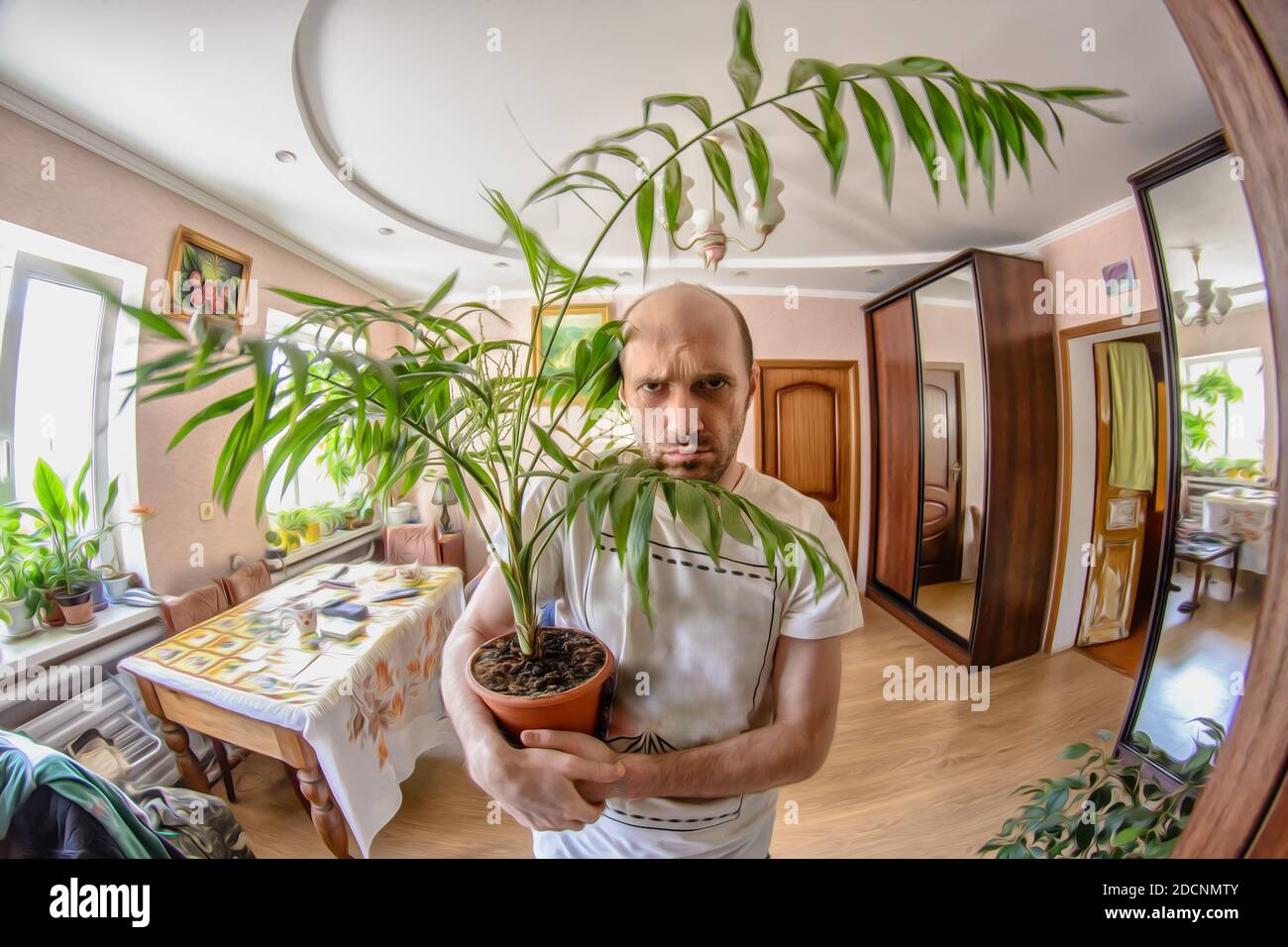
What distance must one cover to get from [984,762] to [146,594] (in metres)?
0.93

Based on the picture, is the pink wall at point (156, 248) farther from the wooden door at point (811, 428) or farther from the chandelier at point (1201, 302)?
the chandelier at point (1201, 302)

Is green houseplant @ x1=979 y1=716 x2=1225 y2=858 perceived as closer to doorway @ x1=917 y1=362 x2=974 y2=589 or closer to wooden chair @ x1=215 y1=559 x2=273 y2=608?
doorway @ x1=917 y1=362 x2=974 y2=589

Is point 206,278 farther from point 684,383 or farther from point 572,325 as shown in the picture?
point 684,383

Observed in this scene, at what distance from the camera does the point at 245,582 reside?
45 centimetres

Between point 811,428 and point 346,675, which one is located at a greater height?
point 811,428

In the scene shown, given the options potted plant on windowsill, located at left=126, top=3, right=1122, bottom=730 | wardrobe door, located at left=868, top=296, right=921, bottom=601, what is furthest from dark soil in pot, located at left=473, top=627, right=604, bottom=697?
wardrobe door, located at left=868, top=296, right=921, bottom=601

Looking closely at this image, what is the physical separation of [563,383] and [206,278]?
1.35ft

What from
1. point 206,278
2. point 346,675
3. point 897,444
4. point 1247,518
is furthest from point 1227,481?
point 206,278

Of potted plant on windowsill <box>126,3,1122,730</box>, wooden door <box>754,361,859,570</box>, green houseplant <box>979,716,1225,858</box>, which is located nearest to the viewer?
potted plant on windowsill <box>126,3,1122,730</box>

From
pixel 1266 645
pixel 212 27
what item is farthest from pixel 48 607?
pixel 1266 645

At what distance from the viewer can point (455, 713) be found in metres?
0.38

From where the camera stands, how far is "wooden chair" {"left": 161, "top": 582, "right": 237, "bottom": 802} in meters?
0.42

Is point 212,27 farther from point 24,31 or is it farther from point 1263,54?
point 1263,54

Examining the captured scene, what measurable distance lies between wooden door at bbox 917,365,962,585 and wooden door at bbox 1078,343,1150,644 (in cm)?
12
